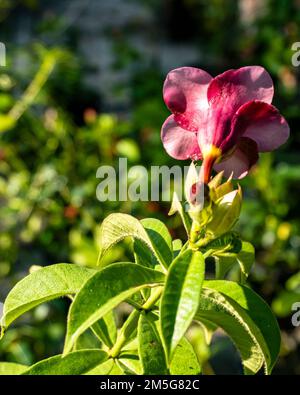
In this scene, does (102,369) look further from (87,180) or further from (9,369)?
(87,180)

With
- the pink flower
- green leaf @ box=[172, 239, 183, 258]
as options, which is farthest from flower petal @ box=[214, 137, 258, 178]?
green leaf @ box=[172, 239, 183, 258]

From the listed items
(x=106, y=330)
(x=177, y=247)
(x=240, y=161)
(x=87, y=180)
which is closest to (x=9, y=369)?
(x=106, y=330)

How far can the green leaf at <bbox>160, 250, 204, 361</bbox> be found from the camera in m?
0.44

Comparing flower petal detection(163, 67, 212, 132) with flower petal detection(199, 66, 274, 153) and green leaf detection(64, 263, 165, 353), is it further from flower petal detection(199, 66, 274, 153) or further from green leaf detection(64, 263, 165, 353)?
green leaf detection(64, 263, 165, 353)

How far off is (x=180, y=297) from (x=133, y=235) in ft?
0.41

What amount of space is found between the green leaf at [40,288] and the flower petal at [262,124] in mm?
214

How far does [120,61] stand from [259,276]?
1.74m

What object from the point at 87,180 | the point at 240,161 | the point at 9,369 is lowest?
the point at 9,369

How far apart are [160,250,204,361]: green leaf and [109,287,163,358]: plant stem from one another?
7 centimetres

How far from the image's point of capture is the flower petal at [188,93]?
23.2 inches

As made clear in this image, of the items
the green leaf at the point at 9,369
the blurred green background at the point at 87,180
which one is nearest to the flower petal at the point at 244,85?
the green leaf at the point at 9,369

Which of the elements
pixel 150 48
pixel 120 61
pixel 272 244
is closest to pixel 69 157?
pixel 272 244

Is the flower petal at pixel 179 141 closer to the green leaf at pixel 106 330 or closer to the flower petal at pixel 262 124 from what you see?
the flower petal at pixel 262 124

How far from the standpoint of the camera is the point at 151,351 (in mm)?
540
